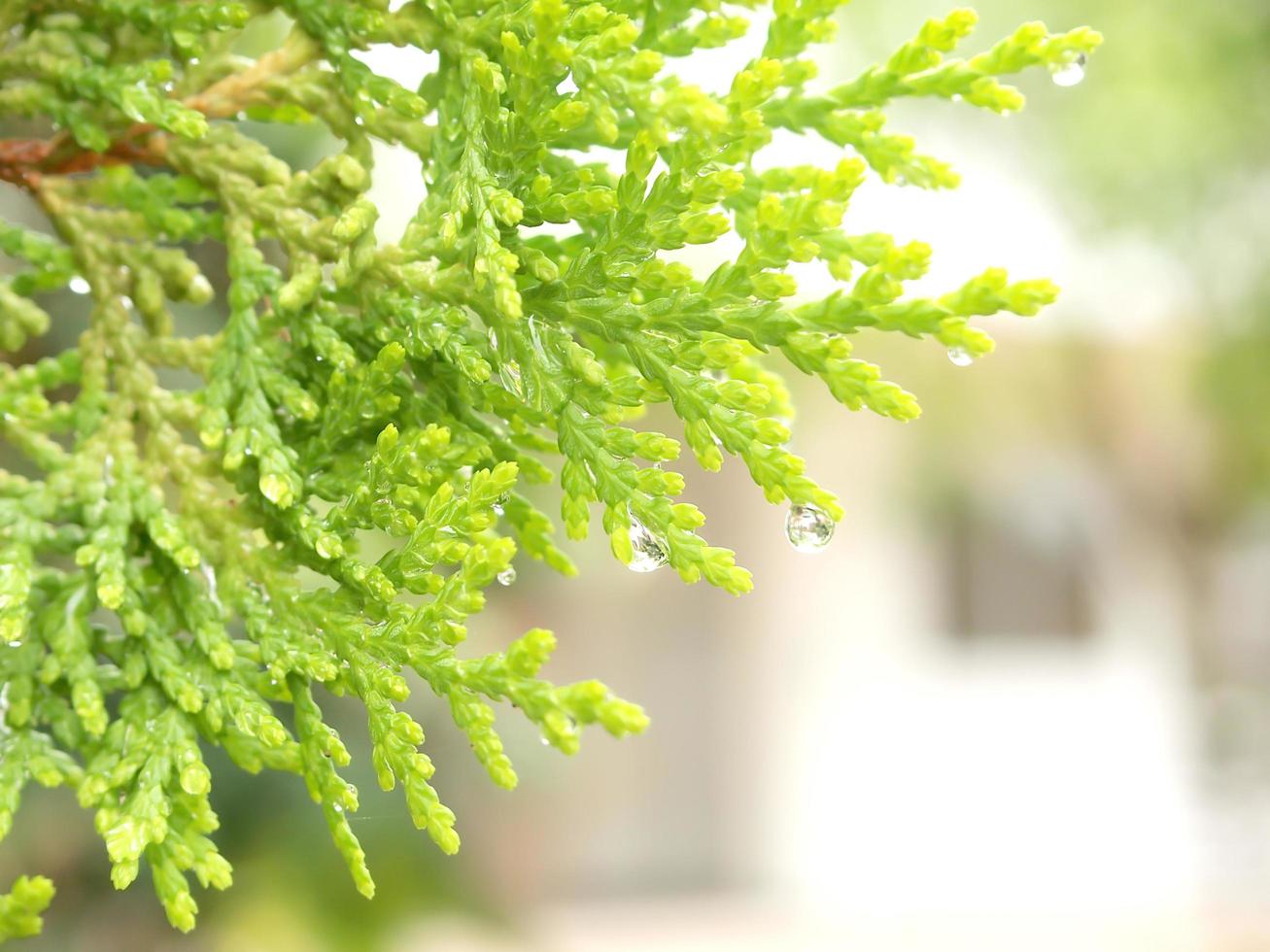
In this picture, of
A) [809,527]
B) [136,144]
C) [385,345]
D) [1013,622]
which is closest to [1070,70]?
[809,527]

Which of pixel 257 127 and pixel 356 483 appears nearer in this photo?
pixel 356 483

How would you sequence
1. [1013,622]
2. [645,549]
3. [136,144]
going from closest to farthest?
[645,549], [136,144], [1013,622]

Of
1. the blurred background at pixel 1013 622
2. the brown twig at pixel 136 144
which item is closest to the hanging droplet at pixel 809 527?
the brown twig at pixel 136 144

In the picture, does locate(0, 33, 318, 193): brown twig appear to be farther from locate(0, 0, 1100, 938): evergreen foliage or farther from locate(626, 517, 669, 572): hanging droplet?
locate(626, 517, 669, 572): hanging droplet

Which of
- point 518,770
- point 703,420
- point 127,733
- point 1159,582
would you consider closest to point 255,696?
point 127,733

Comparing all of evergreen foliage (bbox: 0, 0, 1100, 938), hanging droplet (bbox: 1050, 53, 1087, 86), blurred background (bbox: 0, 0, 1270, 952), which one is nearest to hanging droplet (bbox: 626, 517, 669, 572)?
evergreen foliage (bbox: 0, 0, 1100, 938)

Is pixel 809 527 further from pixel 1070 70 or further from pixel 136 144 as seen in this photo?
pixel 136 144

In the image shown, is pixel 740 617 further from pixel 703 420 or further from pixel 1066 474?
pixel 703 420
